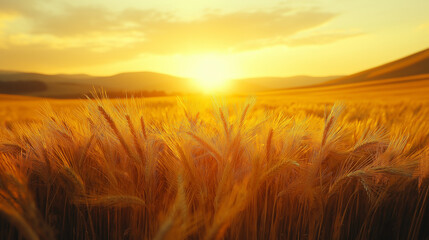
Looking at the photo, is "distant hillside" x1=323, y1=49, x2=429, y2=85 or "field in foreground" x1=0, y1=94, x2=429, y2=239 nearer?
"field in foreground" x1=0, y1=94, x2=429, y2=239

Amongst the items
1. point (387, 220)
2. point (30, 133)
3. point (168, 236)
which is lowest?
point (387, 220)

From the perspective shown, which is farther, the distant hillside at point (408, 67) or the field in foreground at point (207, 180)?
the distant hillside at point (408, 67)

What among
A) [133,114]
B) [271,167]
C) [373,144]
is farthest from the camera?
[373,144]

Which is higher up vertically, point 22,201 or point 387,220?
point 22,201

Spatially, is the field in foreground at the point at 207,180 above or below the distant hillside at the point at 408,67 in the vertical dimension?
below

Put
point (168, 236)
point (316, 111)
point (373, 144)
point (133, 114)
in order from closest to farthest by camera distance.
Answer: point (168, 236)
point (133, 114)
point (373, 144)
point (316, 111)

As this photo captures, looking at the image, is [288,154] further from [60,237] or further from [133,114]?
[60,237]

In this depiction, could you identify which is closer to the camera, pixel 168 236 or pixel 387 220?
pixel 168 236

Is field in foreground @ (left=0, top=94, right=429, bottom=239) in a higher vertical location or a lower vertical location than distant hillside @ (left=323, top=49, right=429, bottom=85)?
lower

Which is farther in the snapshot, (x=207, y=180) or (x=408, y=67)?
(x=408, y=67)

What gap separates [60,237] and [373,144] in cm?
107

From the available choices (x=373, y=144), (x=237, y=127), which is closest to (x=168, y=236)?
(x=237, y=127)

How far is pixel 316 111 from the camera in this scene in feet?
12.0

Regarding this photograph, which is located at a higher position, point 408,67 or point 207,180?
point 408,67
